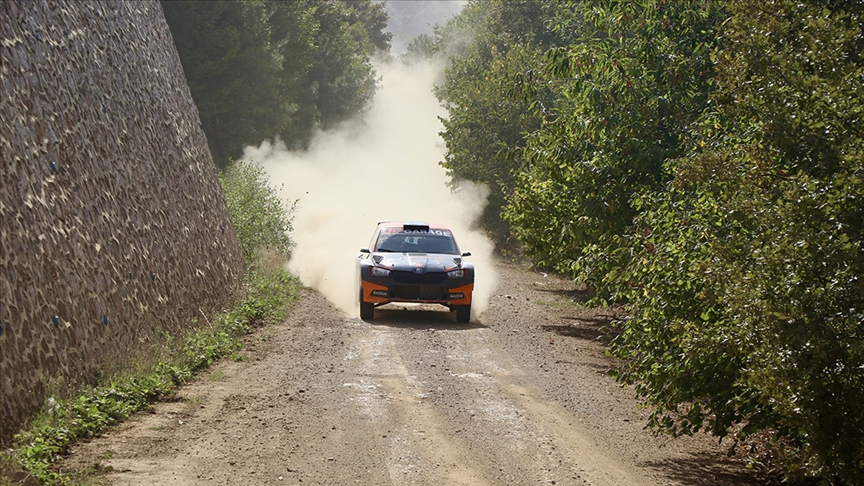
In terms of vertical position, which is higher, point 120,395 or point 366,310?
point 120,395

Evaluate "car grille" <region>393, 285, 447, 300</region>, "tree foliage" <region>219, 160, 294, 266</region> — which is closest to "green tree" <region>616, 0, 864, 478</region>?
"car grille" <region>393, 285, 447, 300</region>

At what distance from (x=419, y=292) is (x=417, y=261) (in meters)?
0.63

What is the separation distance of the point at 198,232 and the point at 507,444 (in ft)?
31.6

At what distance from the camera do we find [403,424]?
9.15 m

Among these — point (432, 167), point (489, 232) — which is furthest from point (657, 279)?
point (432, 167)

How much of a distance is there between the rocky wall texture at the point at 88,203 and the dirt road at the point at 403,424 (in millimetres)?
1088

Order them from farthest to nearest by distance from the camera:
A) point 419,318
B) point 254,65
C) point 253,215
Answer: point 254,65, point 253,215, point 419,318

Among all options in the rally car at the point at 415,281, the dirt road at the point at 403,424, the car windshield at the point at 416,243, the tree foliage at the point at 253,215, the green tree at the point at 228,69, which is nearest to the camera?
the dirt road at the point at 403,424

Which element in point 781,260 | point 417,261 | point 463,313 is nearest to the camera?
point 781,260

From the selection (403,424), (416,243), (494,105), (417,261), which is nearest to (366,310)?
(417,261)

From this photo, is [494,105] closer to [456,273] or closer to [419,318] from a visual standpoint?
[419,318]

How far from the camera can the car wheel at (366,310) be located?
1712 centimetres

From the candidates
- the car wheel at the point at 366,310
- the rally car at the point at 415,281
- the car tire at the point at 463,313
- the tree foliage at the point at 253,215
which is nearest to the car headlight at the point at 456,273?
the rally car at the point at 415,281

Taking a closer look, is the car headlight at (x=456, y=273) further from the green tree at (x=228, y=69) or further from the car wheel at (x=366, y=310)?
the green tree at (x=228, y=69)
